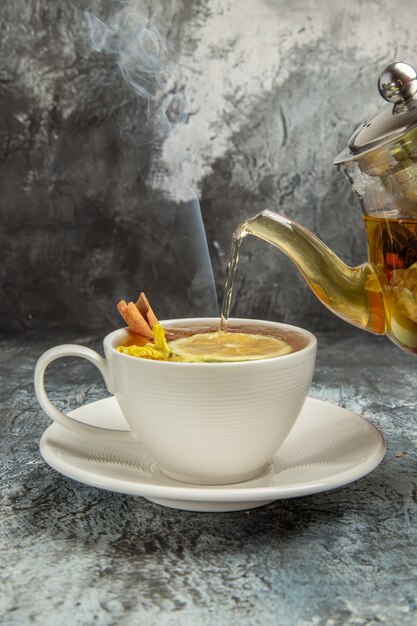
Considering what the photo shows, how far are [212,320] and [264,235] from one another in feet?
0.48

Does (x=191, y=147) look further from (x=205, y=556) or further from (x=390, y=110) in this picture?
(x=205, y=556)

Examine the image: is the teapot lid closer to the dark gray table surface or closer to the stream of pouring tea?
the stream of pouring tea

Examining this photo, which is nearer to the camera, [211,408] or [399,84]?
[211,408]

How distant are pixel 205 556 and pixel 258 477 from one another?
18cm

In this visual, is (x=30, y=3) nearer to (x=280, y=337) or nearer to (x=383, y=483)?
(x=280, y=337)

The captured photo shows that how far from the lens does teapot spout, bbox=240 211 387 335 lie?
121cm

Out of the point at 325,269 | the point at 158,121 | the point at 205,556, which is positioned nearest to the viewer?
the point at 205,556

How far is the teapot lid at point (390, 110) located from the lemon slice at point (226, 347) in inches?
10.2

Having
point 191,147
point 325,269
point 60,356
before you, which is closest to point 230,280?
point 325,269

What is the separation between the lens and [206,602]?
86 centimetres

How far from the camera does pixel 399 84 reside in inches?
43.9

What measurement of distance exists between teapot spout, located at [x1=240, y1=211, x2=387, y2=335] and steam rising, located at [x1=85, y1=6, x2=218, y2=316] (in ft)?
3.85

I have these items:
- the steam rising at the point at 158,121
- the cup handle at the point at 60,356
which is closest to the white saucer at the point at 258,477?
the cup handle at the point at 60,356

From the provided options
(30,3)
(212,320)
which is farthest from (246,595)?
(30,3)
